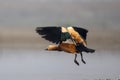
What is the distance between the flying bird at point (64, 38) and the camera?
10.1ft

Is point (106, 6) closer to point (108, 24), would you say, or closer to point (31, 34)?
point (108, 24)

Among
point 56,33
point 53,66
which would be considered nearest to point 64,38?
point 56,33

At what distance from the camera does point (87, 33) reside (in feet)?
10.5

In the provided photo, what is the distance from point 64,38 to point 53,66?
0.18 metres

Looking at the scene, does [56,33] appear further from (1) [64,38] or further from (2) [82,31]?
(2) [82,31]

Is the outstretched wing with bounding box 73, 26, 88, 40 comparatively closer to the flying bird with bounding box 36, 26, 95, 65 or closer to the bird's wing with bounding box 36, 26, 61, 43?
the flying bird with bounding box 36, 26, 95, 65

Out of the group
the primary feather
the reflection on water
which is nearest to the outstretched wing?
the primary feather

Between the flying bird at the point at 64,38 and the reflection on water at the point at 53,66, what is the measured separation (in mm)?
57

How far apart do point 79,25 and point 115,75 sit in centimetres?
39

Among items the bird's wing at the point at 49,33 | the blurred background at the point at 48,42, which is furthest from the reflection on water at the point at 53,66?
the bird's wing at the point at 49,33

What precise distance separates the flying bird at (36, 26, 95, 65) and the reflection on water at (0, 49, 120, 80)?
6 centimetres

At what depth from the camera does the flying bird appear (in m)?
3.08

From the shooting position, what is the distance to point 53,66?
10.2 feet

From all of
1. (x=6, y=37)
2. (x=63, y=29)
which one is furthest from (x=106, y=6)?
(x=6, y=37)
